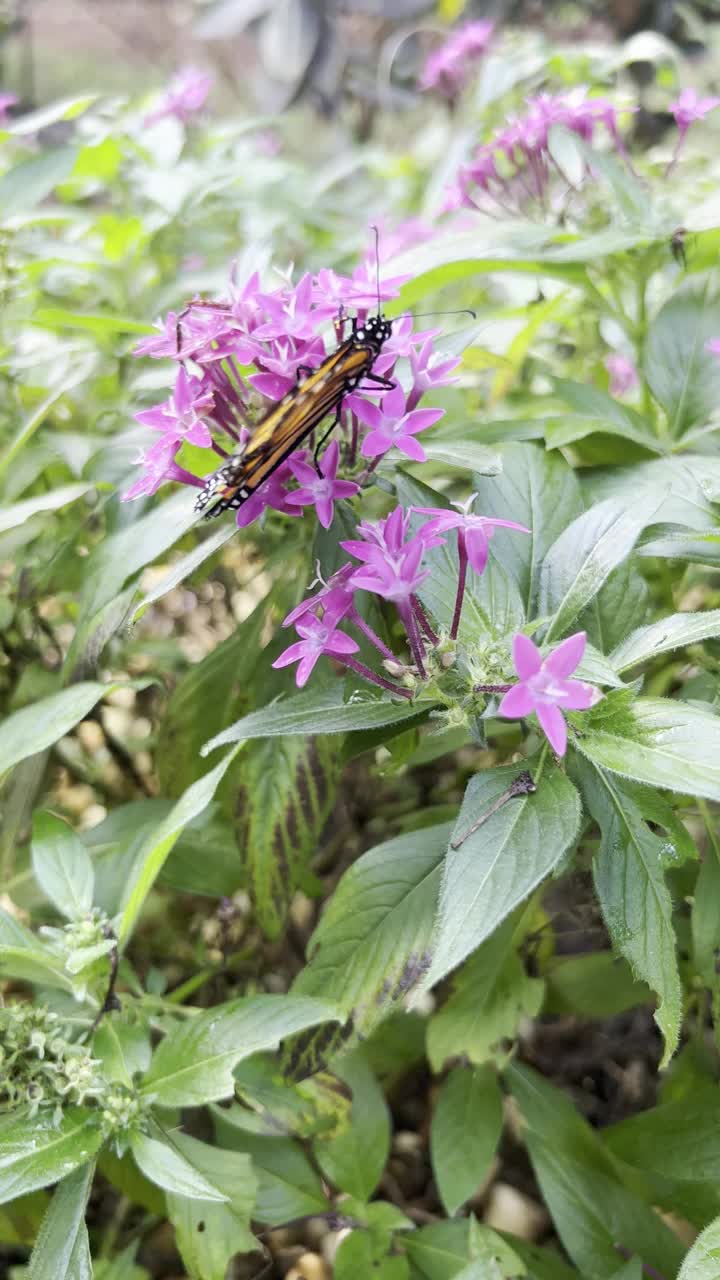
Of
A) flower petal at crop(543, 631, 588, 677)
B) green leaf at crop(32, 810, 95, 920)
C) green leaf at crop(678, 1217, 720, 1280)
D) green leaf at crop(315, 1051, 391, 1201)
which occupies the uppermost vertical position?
flower petal at crop(543, 631, 588, 677)

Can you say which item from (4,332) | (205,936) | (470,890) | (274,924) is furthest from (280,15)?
(470,890)

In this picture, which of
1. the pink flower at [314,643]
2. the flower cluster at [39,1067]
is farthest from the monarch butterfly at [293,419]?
the flower cluster at [39,1067]

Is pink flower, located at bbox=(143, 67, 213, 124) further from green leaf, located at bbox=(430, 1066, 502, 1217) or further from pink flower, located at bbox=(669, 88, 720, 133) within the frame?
green leaf, located at bbox=(430, 1066, 502, 1217)

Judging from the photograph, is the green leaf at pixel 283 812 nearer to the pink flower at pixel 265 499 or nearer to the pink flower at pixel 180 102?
the pink flower at pixel 265 499

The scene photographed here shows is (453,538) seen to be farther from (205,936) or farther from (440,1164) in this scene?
(205,936)

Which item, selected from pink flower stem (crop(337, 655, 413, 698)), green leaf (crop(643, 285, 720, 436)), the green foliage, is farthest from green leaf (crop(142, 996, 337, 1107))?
green leaf (crop(643, 285, 720, 436))

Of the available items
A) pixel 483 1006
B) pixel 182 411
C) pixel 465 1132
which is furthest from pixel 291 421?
pixel 465 1132
